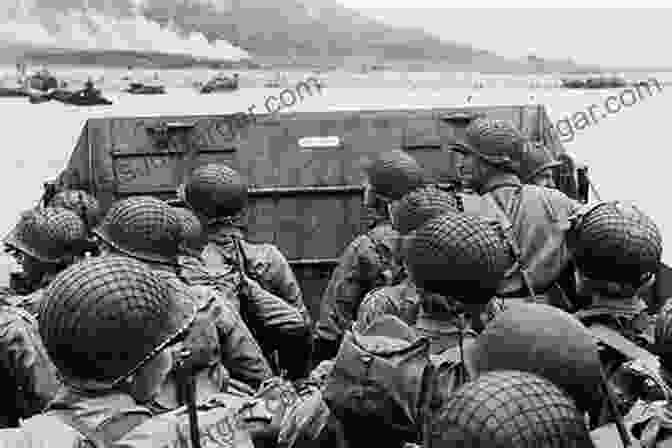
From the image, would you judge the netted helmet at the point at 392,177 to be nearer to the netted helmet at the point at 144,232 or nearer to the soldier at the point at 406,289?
the soldier at the point at 406,289

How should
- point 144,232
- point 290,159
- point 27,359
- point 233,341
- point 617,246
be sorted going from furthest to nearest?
point 290,159, point 144,232, point 233,341, point 617,246, point 27,359

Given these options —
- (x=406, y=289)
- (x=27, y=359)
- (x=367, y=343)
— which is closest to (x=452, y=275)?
(x=367, y=343)

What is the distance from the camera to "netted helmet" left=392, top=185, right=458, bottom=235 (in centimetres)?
412

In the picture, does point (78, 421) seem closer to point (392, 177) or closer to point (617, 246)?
point (617, 246)

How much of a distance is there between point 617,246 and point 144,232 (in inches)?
70.1

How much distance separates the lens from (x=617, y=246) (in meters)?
3.53

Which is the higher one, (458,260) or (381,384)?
(458,260)

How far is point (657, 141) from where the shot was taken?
21078 mm

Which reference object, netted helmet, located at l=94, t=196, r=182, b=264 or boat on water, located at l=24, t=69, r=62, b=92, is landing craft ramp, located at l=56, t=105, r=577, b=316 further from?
boat on water, located at l=24, t=69, r=62, b=92

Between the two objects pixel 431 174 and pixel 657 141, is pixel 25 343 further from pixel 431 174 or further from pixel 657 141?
pixel 657 141

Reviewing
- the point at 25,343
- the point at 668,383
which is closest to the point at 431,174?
the point at 25,343

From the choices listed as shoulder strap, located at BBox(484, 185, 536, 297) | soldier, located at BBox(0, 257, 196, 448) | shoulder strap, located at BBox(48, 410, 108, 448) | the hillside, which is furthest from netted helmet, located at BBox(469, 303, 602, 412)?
the hillside

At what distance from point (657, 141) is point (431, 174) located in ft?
52.0

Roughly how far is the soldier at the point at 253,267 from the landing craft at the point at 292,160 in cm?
126
